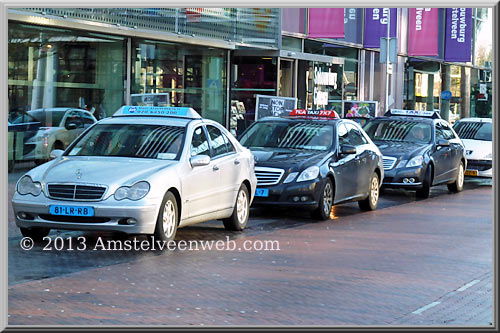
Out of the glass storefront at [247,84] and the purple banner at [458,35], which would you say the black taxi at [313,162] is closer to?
the glass storefront at [247,84]

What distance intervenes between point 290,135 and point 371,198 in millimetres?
1944

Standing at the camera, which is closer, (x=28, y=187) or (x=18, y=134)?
(x=28, y=187)

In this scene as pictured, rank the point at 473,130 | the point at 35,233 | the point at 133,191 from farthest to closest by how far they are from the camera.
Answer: the point at 473,130 < the point at 35,233 < the point at 133,191

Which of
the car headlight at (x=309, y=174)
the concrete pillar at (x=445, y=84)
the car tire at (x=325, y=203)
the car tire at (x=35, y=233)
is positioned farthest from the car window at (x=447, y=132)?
the concrete pillar at (x=445, y=84)

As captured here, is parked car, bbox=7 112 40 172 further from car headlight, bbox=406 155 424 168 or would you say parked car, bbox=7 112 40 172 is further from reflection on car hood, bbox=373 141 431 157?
car headlight, bbox=406 155 424 168

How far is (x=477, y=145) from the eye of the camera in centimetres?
2555

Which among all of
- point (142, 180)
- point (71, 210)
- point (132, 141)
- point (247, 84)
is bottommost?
point (71, 210)

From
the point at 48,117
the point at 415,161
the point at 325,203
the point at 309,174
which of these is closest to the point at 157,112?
the point at 309,174

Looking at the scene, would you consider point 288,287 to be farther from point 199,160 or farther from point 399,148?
point 399,148

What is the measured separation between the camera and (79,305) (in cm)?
853

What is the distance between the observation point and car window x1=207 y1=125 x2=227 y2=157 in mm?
13836

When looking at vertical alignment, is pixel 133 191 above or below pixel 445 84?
below

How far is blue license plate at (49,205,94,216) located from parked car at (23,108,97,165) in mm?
8674

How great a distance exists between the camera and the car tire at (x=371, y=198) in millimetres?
17953
